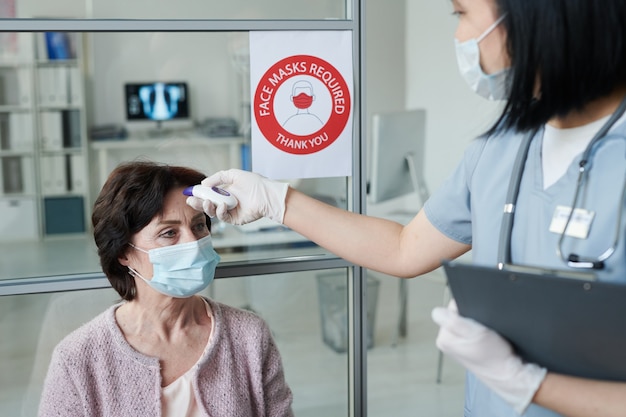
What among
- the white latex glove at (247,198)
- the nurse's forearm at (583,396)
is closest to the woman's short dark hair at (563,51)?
the nurse's forearm at (583,396)

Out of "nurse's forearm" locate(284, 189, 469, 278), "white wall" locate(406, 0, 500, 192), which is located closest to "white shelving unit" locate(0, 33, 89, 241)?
"white wall" locate(406, 0, 500, 192)

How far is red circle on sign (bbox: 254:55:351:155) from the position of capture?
65.7 inches

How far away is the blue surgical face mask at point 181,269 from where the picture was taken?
5.11 feet

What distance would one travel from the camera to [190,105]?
22.7 feet

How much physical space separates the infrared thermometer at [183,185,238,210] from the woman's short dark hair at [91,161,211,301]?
4.4 inches

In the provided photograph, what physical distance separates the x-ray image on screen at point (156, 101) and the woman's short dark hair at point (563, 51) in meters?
5.69

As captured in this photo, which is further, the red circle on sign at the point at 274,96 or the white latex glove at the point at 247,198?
the red circle on sign at the point at 274,96

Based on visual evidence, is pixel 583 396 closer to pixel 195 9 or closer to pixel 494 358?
pixel 494 358

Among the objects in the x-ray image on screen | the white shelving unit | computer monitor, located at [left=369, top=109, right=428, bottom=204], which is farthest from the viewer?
the x-ray image on screen

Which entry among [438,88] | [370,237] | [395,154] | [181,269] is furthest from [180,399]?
[438,88]

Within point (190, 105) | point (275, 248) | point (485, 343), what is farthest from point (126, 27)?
point (190, 105)

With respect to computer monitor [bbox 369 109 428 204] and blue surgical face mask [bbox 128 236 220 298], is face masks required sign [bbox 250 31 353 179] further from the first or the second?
computer monitor [bbox 369 109 428 204]

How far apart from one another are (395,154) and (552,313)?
2.80 m

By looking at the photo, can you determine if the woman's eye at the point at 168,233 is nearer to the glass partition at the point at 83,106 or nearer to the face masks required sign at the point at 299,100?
the face masks required sign at the point at 299,100
